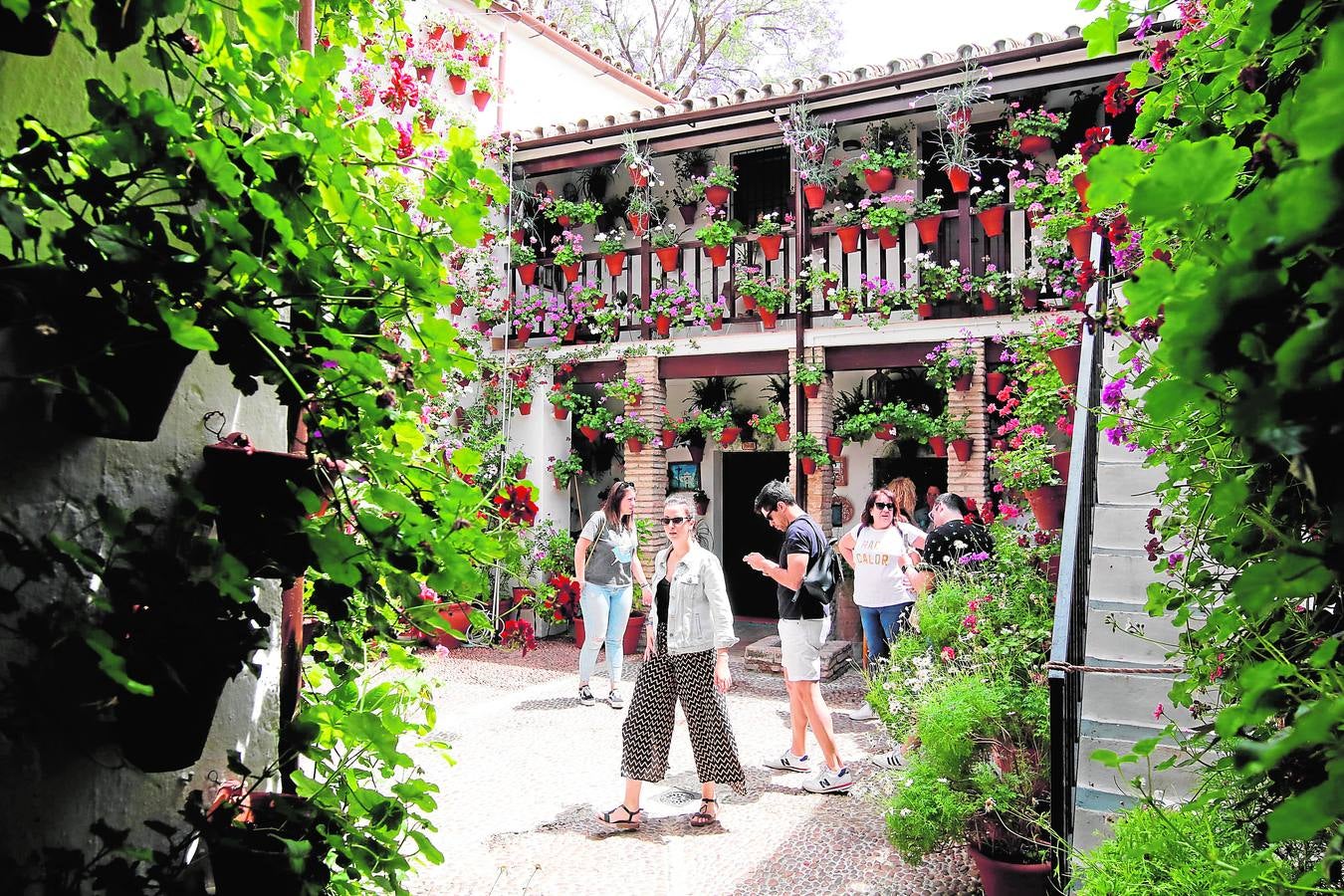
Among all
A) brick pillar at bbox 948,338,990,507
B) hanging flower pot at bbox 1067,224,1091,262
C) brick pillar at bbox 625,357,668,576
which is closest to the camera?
hanging flower pot at bbox 1067,224,1091,262

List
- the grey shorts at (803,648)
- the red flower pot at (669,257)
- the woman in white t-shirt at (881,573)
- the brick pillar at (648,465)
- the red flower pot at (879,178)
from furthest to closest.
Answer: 1. the brick pillar at (648,465)
2. the red flower pot at (669,257)
3. the red flower pot at (879,178)
4. the woman in white t-shirt at (881,573)
5. the grey shorts at (803,648)

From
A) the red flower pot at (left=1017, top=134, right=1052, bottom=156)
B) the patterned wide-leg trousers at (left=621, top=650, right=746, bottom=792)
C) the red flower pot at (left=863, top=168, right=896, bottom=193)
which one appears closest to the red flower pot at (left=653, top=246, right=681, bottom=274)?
the red flower pot at (left=863, top=168, right=896, bottom=193)

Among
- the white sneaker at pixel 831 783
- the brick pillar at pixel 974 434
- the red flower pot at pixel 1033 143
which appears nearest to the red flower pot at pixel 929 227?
the red flower pot at pixel 1033 143

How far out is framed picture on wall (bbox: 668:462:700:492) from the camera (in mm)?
13023

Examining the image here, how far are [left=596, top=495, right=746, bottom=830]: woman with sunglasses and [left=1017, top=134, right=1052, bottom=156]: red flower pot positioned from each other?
6606 mm

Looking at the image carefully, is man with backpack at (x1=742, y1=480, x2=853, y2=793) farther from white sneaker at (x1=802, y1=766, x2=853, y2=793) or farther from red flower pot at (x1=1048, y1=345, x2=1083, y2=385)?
red flower pot at (x1=1048, y1=345, x2=1083, y2=385)

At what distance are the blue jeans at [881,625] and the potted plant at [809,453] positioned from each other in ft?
9.66

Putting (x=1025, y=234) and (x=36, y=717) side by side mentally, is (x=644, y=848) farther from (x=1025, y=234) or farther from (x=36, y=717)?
(x=1025, y=234)

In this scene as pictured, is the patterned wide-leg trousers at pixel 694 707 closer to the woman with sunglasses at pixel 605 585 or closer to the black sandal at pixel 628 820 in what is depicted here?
the black sandal at pixel 628 820

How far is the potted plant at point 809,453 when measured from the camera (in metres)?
10.2

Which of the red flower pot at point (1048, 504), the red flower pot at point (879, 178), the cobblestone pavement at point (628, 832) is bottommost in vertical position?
the cobblestone pavement at point (628, 832)

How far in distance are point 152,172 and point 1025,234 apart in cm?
963

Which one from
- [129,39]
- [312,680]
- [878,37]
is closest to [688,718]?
[312,680]

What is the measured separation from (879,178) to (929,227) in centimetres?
84
